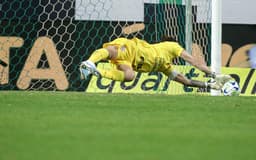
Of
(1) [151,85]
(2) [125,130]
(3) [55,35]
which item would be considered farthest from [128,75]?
(2) [125,130]

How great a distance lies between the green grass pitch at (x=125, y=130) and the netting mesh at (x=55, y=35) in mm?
5861

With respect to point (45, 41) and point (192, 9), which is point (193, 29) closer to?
point (192, 9)

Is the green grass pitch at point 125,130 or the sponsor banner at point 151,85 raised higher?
the green grass pitch at point 125,130

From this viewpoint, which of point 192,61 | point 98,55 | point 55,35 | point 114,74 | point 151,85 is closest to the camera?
point 98,55

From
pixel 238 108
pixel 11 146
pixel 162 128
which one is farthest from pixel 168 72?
pixel 11 146

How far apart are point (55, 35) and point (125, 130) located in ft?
31.3

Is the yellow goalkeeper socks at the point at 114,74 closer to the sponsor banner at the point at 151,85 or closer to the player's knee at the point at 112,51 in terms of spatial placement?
the player's knee at the point at 112,51

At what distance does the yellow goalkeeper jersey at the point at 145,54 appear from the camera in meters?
11.3

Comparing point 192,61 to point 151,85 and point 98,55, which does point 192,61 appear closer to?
point 98,55

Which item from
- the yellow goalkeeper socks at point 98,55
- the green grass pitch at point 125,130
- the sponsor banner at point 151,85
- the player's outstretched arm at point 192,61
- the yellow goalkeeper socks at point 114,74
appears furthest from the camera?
the sponsor banner at point 151,85

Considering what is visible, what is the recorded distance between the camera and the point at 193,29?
47.0ft

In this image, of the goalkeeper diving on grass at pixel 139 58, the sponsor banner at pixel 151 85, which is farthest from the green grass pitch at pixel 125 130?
the sponsor banner at pixel 151 85

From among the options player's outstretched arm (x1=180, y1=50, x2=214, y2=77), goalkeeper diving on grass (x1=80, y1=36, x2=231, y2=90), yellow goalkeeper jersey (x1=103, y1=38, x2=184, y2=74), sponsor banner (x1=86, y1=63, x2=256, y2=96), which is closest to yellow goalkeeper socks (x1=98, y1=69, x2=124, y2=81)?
goalkeeper diving on grass (x1=80, y1=36, x2=231, y2=90)

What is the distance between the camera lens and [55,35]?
15344mm
